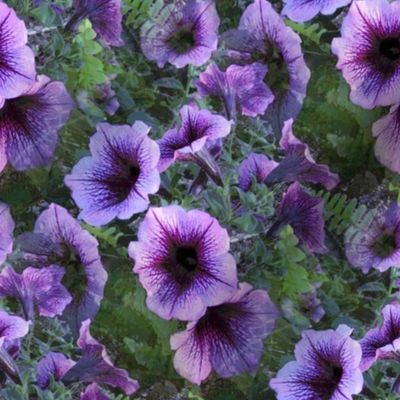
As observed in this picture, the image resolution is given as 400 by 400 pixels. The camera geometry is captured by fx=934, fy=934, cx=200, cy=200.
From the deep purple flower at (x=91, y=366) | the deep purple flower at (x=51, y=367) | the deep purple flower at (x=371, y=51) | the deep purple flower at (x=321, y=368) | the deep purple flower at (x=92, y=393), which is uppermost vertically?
the deep purple flower at (x=371, y=51)

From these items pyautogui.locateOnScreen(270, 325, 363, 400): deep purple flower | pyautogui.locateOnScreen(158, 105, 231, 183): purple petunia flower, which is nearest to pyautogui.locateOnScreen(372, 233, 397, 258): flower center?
pyautogui.locateOnScreen(270, 325, 363, 400): deep purple flower

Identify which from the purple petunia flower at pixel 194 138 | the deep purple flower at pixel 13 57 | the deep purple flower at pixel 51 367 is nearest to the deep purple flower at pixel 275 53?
the purple petunia flower at pixel 194 138

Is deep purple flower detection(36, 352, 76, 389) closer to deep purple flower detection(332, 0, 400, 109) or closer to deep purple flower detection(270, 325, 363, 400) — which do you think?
deep purple flower detection(270, 325, 363, 400)

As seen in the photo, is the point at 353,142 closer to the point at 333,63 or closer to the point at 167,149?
the point at 333,63

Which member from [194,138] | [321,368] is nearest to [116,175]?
[194,138]

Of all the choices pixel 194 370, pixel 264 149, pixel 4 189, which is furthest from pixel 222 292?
pixel 4 189

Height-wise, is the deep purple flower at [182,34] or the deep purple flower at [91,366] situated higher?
the deep purple flower at [182,34]

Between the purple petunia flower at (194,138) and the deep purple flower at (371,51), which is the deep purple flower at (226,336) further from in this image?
the deep purple flower at (371,51)
